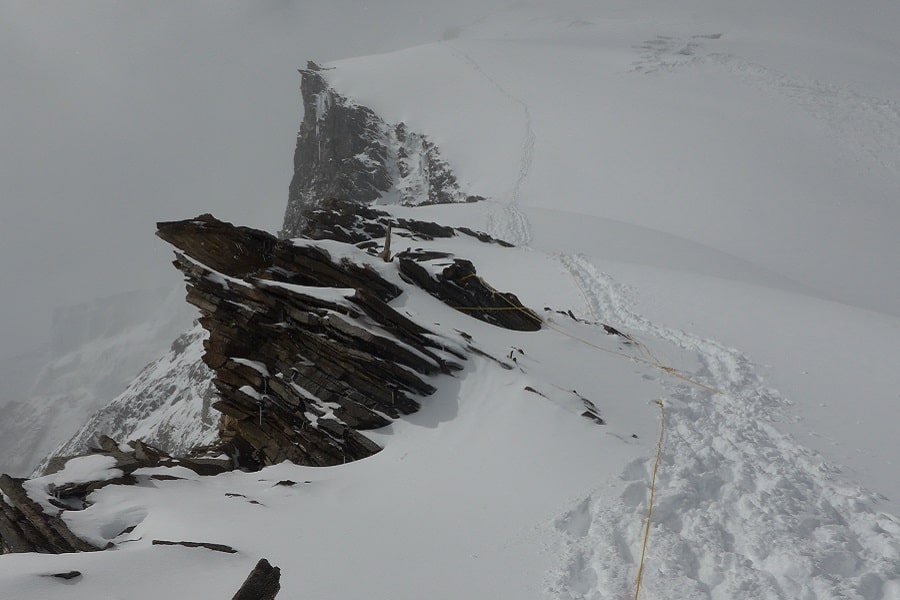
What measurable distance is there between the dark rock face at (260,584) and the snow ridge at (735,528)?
360 cm

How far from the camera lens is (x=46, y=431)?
197375 mm

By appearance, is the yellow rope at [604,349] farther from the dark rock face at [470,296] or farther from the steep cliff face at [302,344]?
the steep cliff face at [302,344]

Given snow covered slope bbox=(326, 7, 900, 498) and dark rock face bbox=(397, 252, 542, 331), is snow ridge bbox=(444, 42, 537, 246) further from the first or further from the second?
dark rock face bbox=(397, 252, 542, 331)

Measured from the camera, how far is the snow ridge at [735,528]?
6020 mm

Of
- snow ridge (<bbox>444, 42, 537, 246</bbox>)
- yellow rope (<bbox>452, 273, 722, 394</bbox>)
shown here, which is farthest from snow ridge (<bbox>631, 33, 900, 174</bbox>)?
yellow rope (<bbox>452, 273, 722, 394</bbox>)

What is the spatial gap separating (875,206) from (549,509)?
37.6 metres

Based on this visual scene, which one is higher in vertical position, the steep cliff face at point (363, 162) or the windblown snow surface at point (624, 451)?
the steep cliff face at point (363, 162)

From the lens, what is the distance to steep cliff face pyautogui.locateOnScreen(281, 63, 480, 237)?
183 ft

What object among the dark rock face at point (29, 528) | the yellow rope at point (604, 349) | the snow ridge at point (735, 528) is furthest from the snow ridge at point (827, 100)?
the dark rock face at point (29, 528)

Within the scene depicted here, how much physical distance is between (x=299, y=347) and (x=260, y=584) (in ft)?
25.4

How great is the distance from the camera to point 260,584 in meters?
4.18

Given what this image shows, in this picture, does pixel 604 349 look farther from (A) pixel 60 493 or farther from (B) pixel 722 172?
(B) pixel 722 172

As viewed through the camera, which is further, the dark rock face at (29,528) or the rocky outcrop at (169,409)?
the rocky outcrop at (169,409)

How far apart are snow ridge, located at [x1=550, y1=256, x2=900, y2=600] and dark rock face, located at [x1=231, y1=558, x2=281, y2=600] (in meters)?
3.60
